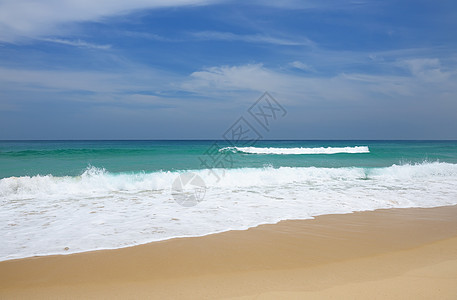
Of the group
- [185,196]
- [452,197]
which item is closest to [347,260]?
[185,196]

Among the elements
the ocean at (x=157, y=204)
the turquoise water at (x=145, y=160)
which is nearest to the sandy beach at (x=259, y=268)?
the ocean at (x=157, y=204)

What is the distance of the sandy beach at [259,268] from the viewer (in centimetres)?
294

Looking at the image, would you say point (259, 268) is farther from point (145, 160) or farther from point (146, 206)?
point (145, 160)

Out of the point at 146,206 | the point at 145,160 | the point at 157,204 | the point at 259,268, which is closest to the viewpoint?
the point at 259,268

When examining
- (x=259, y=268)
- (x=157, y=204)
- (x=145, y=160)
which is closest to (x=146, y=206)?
(x=157, y=204)

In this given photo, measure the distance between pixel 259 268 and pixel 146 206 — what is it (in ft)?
14.0

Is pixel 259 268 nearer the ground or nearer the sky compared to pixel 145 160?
nearer the ground

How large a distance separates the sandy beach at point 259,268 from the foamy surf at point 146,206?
0.56 m

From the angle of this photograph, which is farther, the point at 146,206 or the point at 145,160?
the point at 145,160

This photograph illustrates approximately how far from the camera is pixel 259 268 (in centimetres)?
348

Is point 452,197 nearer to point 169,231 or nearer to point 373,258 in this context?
point 373,258

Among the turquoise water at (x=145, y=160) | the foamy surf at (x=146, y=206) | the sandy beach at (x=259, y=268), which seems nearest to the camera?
the sandy beach at (x=259, y=268)

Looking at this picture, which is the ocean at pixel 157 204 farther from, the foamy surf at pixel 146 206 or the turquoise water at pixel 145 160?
the turquoise water at pixel 145 160

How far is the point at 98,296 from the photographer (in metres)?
2.88
